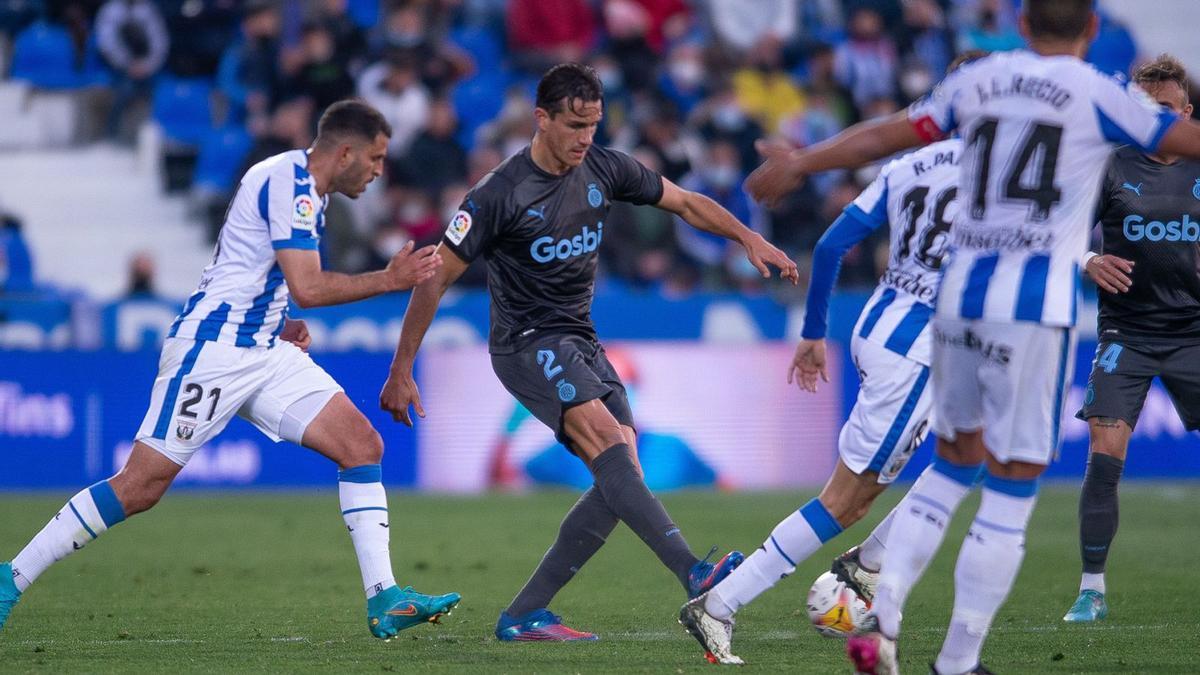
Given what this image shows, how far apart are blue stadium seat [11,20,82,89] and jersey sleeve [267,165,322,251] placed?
507 inches

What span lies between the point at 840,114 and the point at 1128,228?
11.4m

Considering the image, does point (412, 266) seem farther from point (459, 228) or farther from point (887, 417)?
point (887, 417)

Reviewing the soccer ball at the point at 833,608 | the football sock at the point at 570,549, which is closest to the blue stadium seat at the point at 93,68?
the football sock at the point at 570,549

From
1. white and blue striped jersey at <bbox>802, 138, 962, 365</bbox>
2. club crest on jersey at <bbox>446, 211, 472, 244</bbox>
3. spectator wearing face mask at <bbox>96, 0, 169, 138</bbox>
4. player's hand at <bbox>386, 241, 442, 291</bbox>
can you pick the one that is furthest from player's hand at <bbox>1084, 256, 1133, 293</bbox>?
spectator wearing face mask at <bbox>96, 0, 169, 138</bbox>

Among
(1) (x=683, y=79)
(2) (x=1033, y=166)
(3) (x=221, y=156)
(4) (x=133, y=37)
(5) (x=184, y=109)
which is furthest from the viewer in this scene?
(1) (x=683, y=79)

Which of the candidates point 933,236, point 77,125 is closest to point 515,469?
point 77,125

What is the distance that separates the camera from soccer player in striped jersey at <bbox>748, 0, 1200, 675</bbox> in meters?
5.12

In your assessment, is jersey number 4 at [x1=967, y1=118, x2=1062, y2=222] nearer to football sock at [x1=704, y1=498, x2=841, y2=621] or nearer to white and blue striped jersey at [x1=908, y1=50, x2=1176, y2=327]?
white and blue striped jersey at [x1=908, y1=50, x2=1176, y2=327]

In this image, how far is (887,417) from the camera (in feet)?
21.4

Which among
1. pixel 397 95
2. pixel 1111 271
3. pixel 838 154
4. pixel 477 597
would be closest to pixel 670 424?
pixel 397 95

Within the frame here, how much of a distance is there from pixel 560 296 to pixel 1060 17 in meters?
2.63

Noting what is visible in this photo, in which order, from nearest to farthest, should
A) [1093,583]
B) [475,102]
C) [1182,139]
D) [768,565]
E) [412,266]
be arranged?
[1182,139] < [768,565] < [412,266] < [1093,583] < [475,102]

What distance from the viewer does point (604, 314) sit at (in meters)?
15.3

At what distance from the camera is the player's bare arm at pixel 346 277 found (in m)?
6.43
